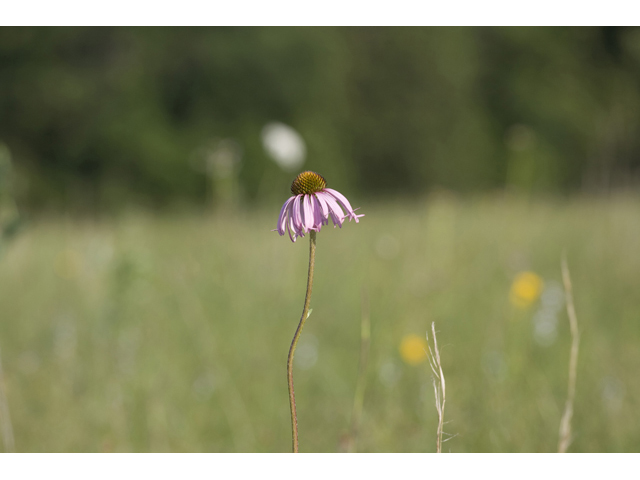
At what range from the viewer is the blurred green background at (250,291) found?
4.71ft

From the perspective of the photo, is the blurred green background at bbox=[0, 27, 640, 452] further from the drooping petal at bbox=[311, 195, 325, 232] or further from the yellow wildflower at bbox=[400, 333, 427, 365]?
the drooping petal at bbox=[311, 195, 325, 232]

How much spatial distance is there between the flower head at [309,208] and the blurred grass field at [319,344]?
0.39 meters

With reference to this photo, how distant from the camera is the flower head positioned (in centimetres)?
46

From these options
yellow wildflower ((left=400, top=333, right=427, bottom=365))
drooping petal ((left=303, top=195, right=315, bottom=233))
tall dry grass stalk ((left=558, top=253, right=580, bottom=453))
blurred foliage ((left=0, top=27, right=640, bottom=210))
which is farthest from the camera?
blurred foliage ((left=0, top=27, right=640, bottom=210))

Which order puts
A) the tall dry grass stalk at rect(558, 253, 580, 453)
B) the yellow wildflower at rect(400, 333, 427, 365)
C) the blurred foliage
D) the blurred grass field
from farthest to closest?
the blurred foliage, the yellow wildflower at rect(400, 333, 427, 365), the blurred grass field, the tall dry grass stalk at rect(558, 253, 580, 453)

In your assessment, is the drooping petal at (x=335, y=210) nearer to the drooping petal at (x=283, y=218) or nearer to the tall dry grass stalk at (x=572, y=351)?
the drooping petal at (x=283, y=218)

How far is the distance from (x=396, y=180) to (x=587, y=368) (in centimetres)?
1021

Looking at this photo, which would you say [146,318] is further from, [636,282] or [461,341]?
[636,282]

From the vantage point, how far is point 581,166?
11820mm

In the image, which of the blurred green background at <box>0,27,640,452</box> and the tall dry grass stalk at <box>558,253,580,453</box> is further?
the blurred green background at <box>0,27,640,452</box>

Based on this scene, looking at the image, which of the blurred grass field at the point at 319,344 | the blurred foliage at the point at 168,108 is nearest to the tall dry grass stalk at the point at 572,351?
the blurred grass field at the point at 319,344

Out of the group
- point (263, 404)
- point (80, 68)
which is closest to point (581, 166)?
point (80, 68)

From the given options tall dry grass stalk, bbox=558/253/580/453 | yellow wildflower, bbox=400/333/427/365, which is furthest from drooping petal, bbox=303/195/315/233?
yellow wildflower, bbox=400/333/427/365

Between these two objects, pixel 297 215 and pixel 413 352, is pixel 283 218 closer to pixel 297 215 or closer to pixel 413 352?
pixel 297 215
